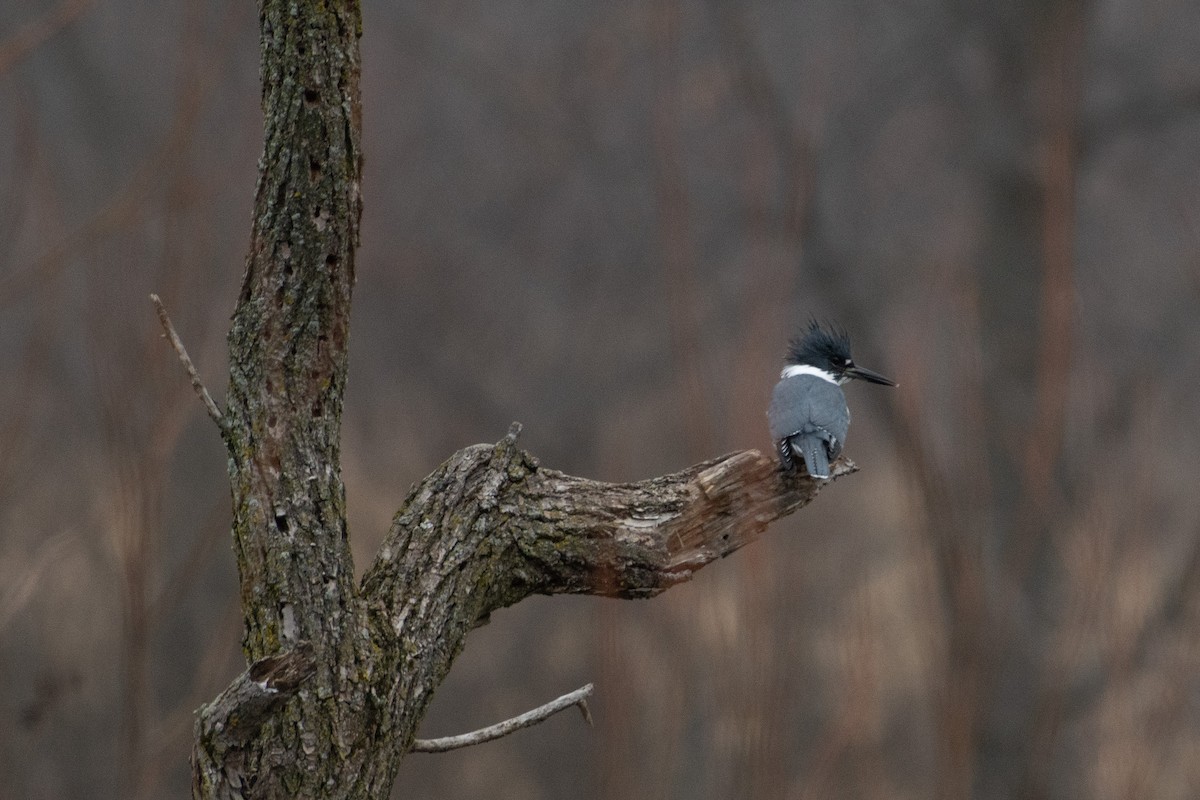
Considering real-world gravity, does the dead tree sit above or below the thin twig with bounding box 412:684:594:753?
above

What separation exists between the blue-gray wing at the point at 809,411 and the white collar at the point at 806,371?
0.53 feet

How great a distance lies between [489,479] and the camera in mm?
2127

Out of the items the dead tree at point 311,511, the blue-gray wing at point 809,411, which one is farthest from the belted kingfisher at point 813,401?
the dead tree at point 311,511

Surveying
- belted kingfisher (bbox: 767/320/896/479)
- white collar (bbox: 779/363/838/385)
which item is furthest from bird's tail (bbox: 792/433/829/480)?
white collar (bbox: 779/363/838/385)

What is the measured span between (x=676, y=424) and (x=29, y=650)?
3.25 meters

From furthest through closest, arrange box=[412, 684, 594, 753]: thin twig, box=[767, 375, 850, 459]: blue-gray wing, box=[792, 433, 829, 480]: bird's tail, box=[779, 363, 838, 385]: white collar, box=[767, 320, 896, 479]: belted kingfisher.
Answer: box=[779, 363, 838, 385]: white collar → box=[767, 375, 850, 459]: blue-gray wing → box=[767, 320, 896, 479]: belted kingfisher → box=[792, 433, 829, 480]: bird's tail → box=[412, 684, 594, 753]: thin twig

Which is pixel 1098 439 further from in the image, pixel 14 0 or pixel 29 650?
pixel 14 0

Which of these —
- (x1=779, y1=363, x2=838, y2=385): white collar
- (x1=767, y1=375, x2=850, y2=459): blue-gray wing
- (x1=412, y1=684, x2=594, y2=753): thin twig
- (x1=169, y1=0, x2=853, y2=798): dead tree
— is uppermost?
(x1=779, y1=363, x2=838, y2=385): white collar

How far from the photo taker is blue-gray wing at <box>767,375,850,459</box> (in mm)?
2898

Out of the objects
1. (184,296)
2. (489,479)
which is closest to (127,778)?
(184,296)

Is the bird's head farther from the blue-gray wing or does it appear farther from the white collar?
the blue-gray wing

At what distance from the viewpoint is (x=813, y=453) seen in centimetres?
268

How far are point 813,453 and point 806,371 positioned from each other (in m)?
1.00

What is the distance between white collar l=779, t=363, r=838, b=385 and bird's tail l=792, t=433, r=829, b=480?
2.19ft
